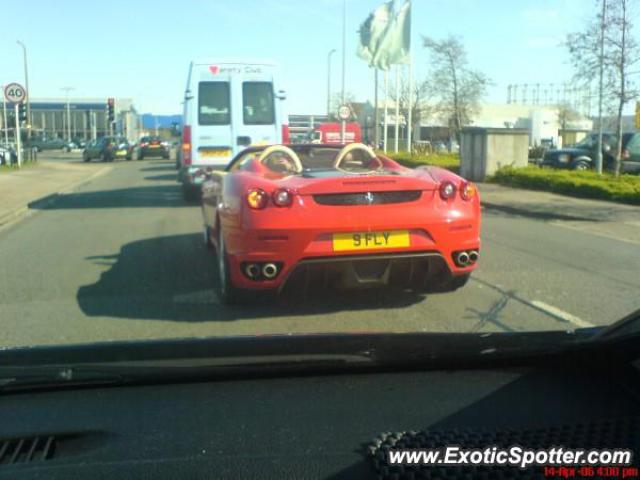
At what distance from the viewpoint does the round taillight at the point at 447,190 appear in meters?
5.83

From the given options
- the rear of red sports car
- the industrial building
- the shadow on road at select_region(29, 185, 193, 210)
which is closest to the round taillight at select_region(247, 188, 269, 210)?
the rear of red sports car

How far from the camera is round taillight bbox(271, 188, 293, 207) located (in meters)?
5.58

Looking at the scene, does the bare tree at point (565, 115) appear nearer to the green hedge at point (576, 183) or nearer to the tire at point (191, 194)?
the green hedge at point (576, 183)

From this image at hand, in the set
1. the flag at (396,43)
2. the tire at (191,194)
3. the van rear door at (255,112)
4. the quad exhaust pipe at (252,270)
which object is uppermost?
the flag at (396,43)

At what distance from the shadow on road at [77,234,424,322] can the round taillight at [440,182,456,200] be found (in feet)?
3.45

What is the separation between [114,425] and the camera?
2.24m

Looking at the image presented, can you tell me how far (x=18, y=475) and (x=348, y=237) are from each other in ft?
12.6

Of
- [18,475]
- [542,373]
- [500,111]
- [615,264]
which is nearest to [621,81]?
[615,264]

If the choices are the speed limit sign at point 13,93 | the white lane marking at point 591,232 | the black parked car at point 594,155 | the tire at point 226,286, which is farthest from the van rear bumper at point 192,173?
the black parked car at point 594,155

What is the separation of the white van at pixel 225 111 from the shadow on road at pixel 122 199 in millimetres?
1590

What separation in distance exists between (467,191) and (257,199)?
1.64 meters

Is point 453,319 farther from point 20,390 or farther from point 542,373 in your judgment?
point 20,390

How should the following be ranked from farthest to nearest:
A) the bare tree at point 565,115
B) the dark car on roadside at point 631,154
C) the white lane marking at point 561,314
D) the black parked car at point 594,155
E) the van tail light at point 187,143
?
the bare tree at point 565,115 → the black parked car at point 594,155 → the dark car on roadside at point 631,154 → the van tail light at point 187,143 → the white lane marking at point 561,314

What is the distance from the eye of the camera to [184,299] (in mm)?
6664
